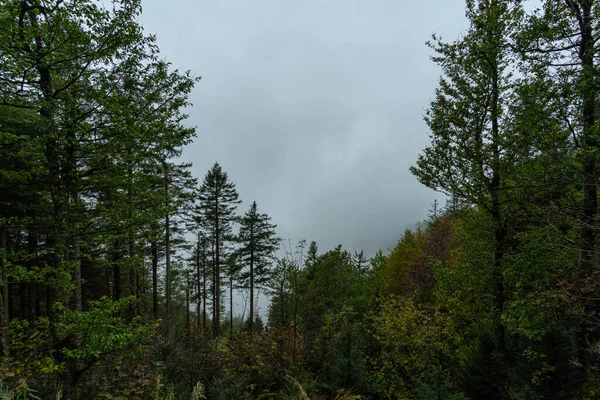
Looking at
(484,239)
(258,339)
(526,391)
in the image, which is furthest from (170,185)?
(526,391)

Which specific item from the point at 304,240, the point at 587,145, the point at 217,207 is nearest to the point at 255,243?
the point at 217,207

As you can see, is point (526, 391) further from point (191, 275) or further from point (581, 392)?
point (191, 275)

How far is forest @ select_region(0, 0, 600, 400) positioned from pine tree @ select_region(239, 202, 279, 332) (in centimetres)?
1343

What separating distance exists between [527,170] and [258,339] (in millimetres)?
9357

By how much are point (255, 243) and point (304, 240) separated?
17.0 m

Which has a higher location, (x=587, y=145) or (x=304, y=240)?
(x=587, y=145)

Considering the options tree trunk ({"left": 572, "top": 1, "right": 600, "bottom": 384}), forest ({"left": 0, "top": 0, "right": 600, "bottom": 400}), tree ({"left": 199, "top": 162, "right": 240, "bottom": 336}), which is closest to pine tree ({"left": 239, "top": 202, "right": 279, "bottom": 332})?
tree ({"left": 199, "top": 162, "right": 240, "bottom": 336})

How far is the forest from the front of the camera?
4812 mm

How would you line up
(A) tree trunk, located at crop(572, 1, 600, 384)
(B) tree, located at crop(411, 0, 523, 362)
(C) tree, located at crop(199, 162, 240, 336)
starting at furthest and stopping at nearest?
1. (C) tree, located at crop(199, 162, 240, 336)
2. (B) tree, located at crop(411, 0, 523, 362)
3. (A) tree trunk, located at crop(572, 1, 600, 384)

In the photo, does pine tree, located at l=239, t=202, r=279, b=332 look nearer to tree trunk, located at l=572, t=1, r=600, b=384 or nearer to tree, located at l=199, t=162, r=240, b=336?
tree, located at l=199, t=162, r=240, b=336

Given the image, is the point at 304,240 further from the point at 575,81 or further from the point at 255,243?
the point at 255,243

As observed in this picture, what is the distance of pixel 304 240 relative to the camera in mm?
7211

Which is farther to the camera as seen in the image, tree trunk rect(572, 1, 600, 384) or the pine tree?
the pine tree

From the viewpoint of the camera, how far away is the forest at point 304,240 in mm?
4812
